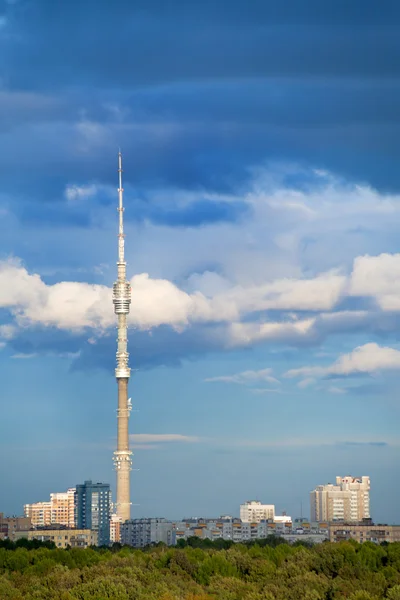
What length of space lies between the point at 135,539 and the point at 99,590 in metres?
89.3

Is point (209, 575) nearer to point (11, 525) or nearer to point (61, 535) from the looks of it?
point (61, 535)

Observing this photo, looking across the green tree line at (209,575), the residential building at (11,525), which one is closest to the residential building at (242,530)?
the residential building at (11,525)

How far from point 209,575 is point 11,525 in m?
81.7

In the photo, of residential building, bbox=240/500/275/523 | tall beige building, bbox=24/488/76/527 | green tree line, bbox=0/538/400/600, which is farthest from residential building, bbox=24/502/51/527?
green tree line, bbox=0/538/400/600

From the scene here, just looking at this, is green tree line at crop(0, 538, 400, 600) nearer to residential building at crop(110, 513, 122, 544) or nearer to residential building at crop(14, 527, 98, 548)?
residential building at crop(14, 527, 98, 548)

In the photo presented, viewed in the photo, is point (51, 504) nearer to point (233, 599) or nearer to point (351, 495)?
point (351, 495)

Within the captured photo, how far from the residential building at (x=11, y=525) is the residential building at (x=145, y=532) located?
10353mm

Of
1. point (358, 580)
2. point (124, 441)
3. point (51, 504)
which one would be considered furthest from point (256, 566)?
point (51, 504)

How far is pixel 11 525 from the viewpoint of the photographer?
424ft

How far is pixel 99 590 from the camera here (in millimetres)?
41375

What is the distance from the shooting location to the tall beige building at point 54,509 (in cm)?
16300

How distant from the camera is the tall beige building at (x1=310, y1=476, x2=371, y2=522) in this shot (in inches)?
6550

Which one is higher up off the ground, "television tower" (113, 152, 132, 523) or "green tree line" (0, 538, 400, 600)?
"television tower" (113, 152, 132, 523)

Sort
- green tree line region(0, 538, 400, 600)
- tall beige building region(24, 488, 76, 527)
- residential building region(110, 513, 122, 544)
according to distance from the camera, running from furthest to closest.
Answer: tall beige building region(24, 488, 76, 527), residential building region(110, 513, 122, 544), green tree line region(0, 538, 400, 600)
